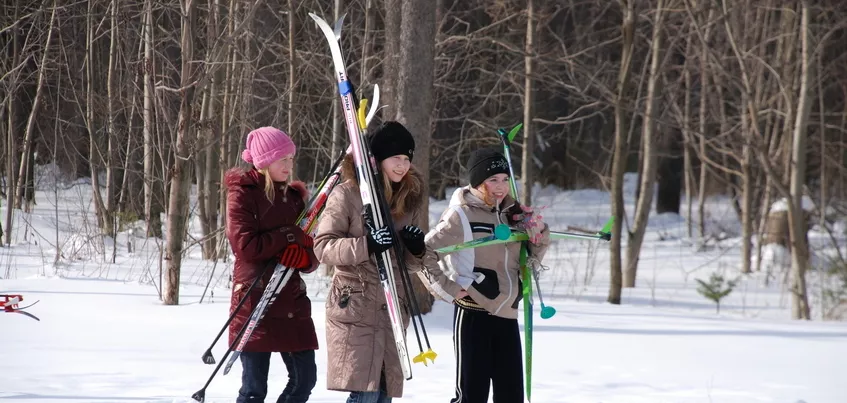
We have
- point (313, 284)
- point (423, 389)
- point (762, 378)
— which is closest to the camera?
point (423, 389)

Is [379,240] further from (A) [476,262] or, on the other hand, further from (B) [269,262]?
(A) [476,262]

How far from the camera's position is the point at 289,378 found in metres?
3.53

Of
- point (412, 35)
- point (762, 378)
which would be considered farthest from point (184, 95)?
point (762, 378)

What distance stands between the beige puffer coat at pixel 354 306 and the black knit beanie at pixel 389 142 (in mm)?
132

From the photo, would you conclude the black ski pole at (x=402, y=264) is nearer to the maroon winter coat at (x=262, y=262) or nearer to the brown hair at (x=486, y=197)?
the maroon winter coat at (x=262, y=262)

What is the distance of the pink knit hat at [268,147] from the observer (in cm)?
361

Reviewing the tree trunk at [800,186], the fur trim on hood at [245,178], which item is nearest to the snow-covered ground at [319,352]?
the fur trim on hood at [245,178]

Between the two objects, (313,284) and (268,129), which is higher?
(268,129)

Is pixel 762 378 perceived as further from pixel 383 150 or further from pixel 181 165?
pixel 181 165

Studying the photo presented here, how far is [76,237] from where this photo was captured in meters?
9.50

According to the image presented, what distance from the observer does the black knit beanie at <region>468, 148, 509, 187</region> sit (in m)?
3.92

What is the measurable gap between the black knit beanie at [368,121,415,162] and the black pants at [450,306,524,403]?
830mm

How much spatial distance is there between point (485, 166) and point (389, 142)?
0.61m

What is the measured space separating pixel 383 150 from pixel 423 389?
1.97m
